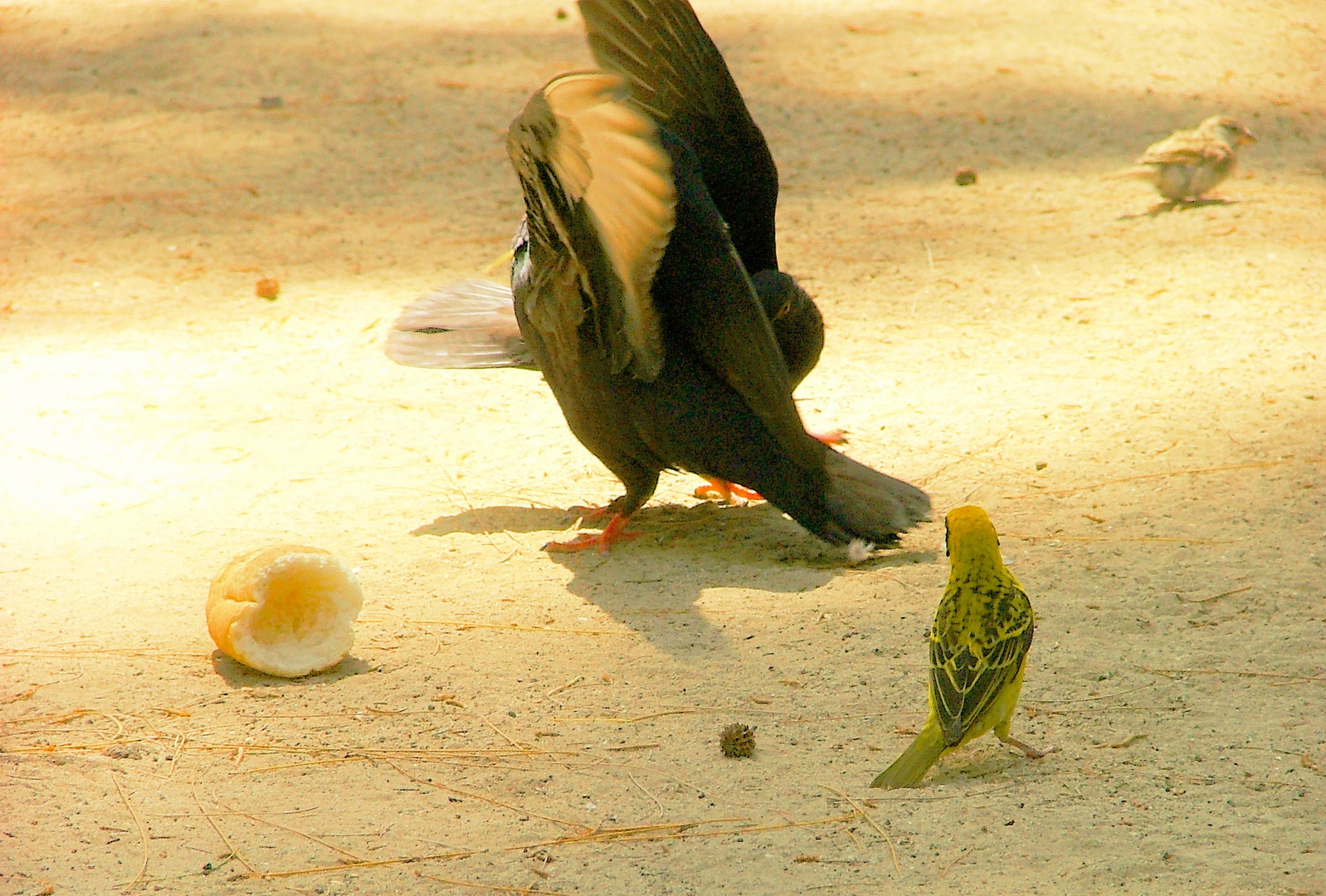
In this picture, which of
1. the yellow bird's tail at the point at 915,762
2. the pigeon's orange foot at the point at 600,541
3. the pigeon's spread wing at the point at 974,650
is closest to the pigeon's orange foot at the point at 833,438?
the pigeon's orange foot at the point at 600,541

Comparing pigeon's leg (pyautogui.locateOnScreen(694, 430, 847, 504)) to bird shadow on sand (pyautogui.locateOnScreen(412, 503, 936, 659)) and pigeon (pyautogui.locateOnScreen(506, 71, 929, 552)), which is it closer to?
bird shadow on sand (pyautogui.locateOnScreen(412, 503, 936, 659))

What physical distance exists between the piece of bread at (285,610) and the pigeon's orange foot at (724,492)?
1.28 meters

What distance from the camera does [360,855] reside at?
6.85 feet

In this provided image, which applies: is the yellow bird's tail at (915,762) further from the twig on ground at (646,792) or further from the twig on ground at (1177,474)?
the twig on ground at (1177,474)

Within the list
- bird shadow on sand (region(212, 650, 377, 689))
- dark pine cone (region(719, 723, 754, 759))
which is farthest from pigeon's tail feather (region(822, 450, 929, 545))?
bird shadow on sand (region(212, 650, 377, 689))

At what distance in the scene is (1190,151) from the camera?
18.7 feet

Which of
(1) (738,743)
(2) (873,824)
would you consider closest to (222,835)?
(1) (738,743)

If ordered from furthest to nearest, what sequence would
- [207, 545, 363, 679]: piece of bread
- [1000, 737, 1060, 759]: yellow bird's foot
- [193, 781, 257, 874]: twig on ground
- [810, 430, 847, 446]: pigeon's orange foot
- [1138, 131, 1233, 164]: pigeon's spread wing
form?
1. [1138, 131, 1233, 164]: pigeon's spread wing
2. [810, 430, 847, 446]: pigeon's orange foot
3. [207, 545, 363, 679]: piece of bread
4. [1000, 737, 1060, 759]: yellow bird's foot
5. [193, 781, 257, 874]: twig on ground

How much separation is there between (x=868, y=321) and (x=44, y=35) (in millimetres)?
5806

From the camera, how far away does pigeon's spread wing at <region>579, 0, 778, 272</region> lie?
12.0ft

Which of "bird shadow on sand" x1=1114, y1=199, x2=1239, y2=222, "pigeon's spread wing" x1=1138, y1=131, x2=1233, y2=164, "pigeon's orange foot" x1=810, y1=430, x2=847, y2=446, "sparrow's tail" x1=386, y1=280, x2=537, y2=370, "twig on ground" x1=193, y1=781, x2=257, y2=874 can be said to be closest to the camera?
"twig on ground" x1=193, y1=781, x2=257, y2=874

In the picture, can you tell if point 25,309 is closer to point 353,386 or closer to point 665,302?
point 353,386

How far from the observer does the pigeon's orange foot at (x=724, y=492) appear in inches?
149

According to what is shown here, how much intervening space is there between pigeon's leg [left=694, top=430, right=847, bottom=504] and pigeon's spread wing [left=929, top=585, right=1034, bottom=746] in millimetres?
1406
